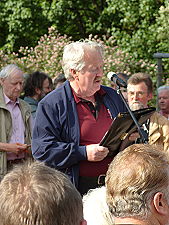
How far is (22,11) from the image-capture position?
62.5 feet

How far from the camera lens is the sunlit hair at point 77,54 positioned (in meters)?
4.34

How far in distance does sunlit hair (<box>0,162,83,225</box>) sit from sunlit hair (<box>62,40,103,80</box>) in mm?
2393

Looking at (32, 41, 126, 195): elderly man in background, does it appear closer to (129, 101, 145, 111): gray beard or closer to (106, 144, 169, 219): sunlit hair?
(129, 101, 145, 111): gray beard

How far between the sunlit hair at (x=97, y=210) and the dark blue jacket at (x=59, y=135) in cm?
110

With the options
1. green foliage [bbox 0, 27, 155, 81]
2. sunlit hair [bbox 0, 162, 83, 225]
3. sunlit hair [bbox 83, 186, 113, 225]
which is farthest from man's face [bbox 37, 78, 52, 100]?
green foliage [bbox 0, 27, 155, 81]

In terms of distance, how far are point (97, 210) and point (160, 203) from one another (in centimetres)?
52

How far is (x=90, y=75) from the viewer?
170 inches

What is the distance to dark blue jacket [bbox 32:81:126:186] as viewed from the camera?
4.21 metres

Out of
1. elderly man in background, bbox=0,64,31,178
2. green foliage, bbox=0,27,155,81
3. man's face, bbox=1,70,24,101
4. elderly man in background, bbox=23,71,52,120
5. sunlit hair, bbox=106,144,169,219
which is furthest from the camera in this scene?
green foliage, bbox=0,27,155,81

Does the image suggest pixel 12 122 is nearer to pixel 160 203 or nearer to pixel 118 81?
pixel 118 81

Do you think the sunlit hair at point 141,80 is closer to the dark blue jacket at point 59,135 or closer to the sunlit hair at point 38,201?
the dark blue jacket at point 59,135

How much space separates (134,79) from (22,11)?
13.5 m

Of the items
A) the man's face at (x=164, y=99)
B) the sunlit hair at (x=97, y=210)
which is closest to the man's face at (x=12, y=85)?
the man's face at (x=164, y=99)

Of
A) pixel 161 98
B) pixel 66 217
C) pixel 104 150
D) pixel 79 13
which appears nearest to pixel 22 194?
pixel 66 217
